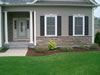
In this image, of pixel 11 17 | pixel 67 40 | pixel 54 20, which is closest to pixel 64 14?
pixel 54 20

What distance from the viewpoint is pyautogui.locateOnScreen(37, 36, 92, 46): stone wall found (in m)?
15.7

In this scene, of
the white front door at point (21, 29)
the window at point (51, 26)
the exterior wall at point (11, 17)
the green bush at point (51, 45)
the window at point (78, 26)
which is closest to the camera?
the green bush at point (51, 45)

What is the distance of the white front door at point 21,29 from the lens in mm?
18094

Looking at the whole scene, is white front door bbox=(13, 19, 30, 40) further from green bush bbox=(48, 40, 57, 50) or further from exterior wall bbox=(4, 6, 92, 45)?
green bush bbox=(48, 40, 57, 50)

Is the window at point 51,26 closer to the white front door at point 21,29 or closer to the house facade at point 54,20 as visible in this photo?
the house facade at point 54,20

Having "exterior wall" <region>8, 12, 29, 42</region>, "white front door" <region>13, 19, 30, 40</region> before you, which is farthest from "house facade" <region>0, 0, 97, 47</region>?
"white front door" <region>13, 19, 30, 40</region>

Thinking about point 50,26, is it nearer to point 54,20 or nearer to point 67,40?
point 54,20

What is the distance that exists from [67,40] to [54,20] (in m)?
2.19

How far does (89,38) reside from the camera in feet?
53.1

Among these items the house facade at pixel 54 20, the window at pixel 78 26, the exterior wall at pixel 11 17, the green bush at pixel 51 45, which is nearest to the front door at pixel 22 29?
the exterior wall at pixel 11 17

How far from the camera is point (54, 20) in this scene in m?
15.8

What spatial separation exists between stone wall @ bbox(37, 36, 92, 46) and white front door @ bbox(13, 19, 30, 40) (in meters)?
3.24

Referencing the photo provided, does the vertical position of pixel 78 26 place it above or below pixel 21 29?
above

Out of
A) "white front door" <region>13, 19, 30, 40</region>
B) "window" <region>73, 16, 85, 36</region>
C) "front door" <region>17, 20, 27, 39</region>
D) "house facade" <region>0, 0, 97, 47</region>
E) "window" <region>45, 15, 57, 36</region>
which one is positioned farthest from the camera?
"front door" <region>17, 20, 27, 39</region>
